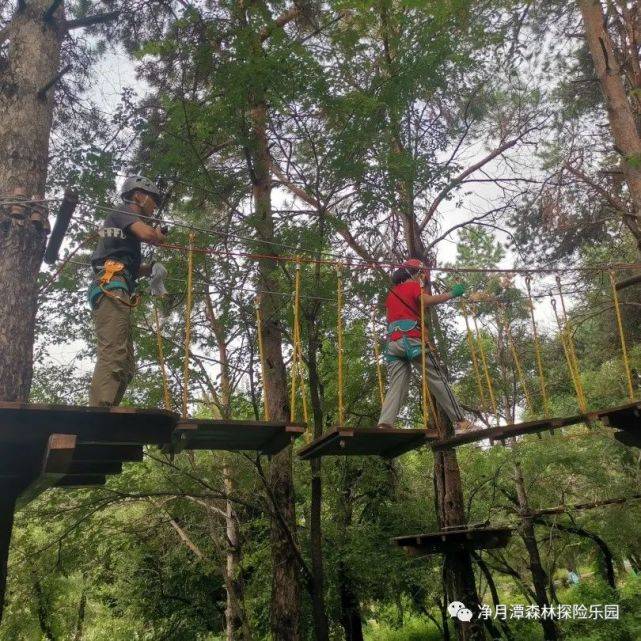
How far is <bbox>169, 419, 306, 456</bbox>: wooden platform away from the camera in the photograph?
3.94 meters

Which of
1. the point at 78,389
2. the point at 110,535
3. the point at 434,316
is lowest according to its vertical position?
the point at 110,535

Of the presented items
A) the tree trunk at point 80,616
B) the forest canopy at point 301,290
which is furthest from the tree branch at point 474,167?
the tree trunk at point 80,616

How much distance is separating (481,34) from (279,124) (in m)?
3.27

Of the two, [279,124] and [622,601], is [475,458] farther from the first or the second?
[279,124]

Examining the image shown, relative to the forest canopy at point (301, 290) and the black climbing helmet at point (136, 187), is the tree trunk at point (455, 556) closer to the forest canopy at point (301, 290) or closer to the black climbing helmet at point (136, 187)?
the forest canopy at point (301, 290)

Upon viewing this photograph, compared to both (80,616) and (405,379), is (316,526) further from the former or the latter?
(80,616)

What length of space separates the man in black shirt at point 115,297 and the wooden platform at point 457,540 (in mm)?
4622

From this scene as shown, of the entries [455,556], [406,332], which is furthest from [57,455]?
[455,556]

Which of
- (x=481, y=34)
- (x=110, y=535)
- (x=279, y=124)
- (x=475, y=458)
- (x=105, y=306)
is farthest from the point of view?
(x=475, y=458)

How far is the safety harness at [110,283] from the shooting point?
13.7 feet

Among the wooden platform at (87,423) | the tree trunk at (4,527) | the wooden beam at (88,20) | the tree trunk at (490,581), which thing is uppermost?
the wooden beam at (88,20)

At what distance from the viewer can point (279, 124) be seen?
6.69m

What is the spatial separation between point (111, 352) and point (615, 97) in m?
7.08

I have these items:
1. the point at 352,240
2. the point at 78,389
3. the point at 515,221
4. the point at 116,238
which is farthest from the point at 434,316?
the point at 116,238
